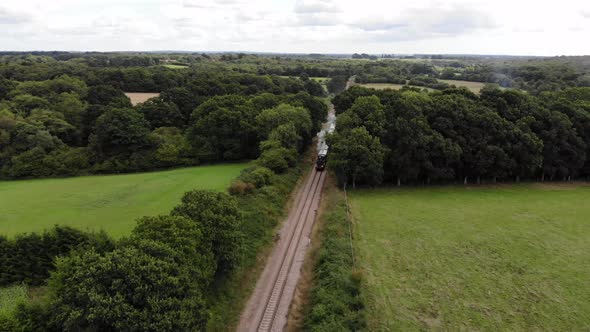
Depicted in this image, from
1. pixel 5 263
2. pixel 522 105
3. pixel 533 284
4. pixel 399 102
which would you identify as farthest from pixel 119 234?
pixel 522 105

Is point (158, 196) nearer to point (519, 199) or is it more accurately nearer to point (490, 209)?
point (490, 209)

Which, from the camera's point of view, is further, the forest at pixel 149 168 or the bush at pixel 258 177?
the bush at pixel 258 177

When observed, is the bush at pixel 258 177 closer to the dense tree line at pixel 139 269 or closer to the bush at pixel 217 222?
the dense tree line at pixel 139 269

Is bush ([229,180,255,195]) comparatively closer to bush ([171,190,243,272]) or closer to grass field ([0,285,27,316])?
bush ([171,190,243,272])

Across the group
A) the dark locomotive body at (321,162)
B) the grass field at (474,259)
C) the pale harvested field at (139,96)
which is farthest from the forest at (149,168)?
the grass field at (474,259)

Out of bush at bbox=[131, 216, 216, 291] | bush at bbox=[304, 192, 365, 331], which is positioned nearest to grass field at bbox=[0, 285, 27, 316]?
bush at bbox=[131, 216, 216, 291]

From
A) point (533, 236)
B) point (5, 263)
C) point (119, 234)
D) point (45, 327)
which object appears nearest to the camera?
point (45, 327)

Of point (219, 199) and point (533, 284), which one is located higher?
point (219, 199)
